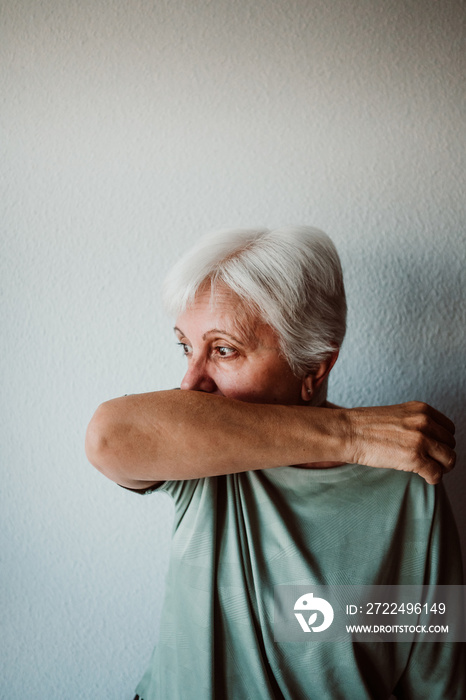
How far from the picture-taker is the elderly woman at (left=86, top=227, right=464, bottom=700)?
81 cm

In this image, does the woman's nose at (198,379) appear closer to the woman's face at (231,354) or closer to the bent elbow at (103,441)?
the woman's face at (231,354)

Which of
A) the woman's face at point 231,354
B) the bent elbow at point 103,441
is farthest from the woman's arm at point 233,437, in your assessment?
the woman's face at point 231,354

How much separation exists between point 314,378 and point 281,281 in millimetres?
220

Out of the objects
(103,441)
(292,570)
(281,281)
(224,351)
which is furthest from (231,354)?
(292,570)

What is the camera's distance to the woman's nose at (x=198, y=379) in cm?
88

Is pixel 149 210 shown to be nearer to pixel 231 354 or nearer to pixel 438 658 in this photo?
pixel 231 354

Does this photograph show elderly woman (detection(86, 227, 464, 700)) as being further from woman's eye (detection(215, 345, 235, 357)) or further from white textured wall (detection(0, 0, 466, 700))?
white textured wall (detection(0, 0, 466, 700))

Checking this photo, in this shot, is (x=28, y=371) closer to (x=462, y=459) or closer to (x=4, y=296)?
(x=4, y=296)

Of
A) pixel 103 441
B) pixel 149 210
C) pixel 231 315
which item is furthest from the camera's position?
pixel 149 210

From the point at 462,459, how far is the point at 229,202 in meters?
0.94

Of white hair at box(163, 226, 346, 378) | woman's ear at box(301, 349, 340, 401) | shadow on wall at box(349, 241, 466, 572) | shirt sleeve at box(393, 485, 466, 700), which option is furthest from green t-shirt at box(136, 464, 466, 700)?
shadow on wall at box(349, 241, 466, 572)

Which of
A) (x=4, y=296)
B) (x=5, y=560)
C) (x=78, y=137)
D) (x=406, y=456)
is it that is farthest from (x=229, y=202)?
(x=5, y=560)

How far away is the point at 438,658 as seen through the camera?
950mm

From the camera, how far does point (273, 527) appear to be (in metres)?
0.90
